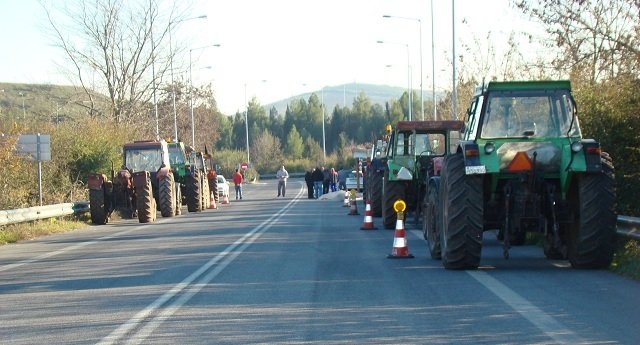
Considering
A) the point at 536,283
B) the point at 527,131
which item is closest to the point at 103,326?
the point at 536,283

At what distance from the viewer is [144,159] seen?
3506 cm

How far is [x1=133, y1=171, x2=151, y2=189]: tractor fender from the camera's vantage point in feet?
104

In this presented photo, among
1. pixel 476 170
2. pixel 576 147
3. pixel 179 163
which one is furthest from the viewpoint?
pixel 179 163

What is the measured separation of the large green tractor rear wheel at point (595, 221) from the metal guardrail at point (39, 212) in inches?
625

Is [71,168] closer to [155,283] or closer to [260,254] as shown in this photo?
[260,254]

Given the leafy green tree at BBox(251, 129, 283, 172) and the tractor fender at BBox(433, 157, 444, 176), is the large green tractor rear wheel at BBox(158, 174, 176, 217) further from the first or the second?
the leafy green tree at BBox(251, 129, 283, 172)

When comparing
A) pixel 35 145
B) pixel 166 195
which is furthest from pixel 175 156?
pixel 35 145

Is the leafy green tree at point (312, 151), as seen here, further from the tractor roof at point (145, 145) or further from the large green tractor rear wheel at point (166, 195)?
the large green tractor rear wheel at point (166, 195)

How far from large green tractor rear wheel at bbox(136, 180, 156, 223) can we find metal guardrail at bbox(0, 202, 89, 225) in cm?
217

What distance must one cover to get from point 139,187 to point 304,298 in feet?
66.7

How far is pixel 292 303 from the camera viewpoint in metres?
11.8

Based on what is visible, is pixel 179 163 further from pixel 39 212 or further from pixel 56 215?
pixel 39 212

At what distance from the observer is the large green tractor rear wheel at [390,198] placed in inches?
979

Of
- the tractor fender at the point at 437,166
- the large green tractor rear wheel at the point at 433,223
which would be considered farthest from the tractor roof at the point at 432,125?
the large green tractor rear wheel at the point at 433,223
